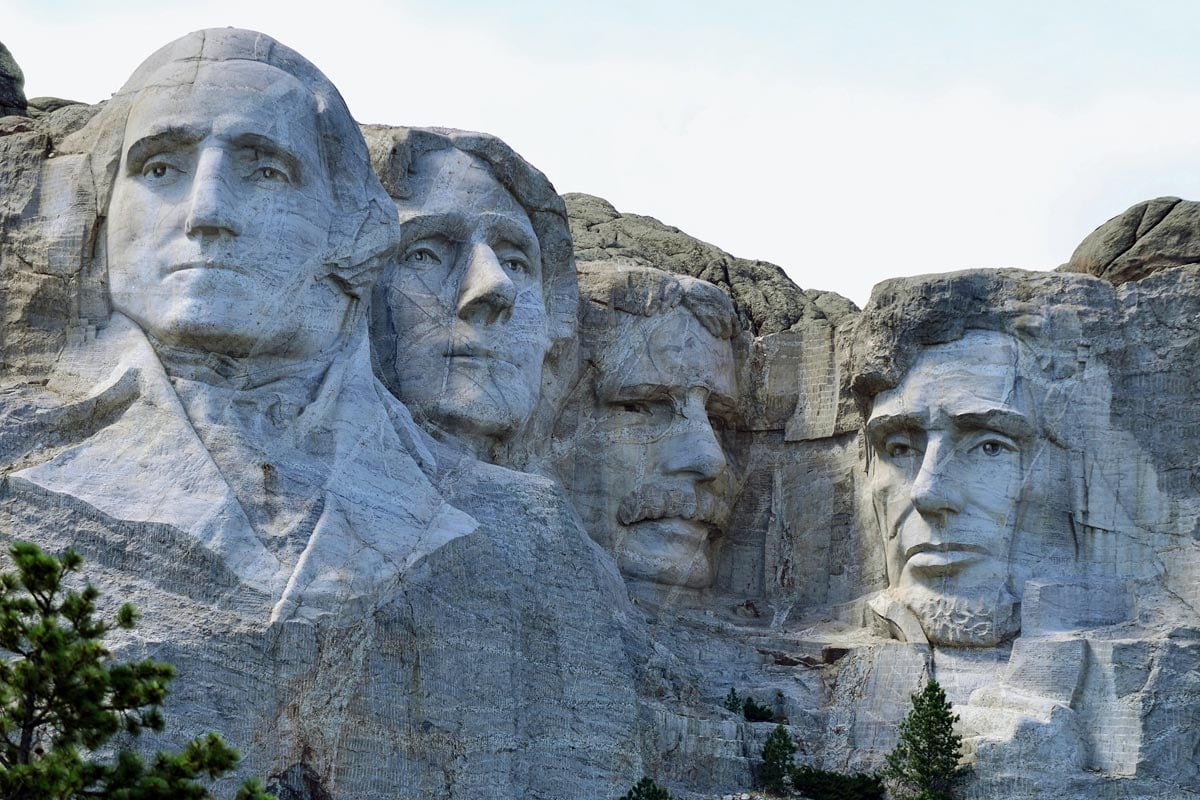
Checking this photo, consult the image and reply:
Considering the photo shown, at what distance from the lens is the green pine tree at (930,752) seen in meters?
23.4

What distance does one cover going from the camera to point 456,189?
24969mm

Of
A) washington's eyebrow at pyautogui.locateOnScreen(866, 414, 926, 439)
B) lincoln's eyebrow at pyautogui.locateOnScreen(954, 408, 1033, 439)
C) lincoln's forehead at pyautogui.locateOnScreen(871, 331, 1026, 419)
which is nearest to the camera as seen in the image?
lincoln's eyebrow at pyautogui.locateOnScreen(954, 408, 1033, 439)

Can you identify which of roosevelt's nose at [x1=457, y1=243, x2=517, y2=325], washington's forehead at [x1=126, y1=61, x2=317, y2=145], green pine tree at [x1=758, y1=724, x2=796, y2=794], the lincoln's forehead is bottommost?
green pine tree at [x1=758, y1=724, x2=796, y2=794]

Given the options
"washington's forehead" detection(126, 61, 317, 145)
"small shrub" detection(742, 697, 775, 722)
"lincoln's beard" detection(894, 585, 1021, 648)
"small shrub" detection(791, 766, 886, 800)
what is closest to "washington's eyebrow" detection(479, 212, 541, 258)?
"washington's forehead" detection(126, 61, 317, 145)

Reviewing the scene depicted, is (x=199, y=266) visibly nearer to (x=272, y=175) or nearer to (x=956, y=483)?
(x=272, y=175)

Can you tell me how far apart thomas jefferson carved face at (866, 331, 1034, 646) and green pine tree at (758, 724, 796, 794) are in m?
1.82

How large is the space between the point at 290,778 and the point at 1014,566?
6.93 metres

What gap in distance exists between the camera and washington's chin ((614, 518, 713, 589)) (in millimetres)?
25969

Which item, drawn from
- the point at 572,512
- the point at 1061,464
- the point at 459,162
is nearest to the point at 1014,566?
the point at 1061,464

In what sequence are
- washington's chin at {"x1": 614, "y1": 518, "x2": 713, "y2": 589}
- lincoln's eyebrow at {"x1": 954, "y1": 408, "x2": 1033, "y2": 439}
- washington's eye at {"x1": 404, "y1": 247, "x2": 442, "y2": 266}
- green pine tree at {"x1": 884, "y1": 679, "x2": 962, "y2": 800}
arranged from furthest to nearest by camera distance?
washington's chin at {"x1": 614, "y1": 518, "x2": 713, "y2": 589} → lincoln's eyebrow at {"x1": 954, "y1": 408, "x2": 1033, "y2": 439} → washington's eye at {"x1": 404, "y1": 247, "x2": 442, "y2": 266} → green pine tree at {"x1": 884, "y1": 679, "x2": 962, "y2": 800}

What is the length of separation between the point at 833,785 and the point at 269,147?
21.4 ft

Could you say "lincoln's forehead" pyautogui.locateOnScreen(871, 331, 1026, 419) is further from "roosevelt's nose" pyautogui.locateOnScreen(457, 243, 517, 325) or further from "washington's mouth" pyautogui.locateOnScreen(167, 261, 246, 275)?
"washington's mouth" pyautogui.locateOnScreen(167, 261, 246, 275)

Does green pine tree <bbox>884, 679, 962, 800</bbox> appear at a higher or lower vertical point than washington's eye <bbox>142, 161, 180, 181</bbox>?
lower

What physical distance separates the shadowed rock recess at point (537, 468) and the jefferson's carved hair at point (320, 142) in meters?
0.03
